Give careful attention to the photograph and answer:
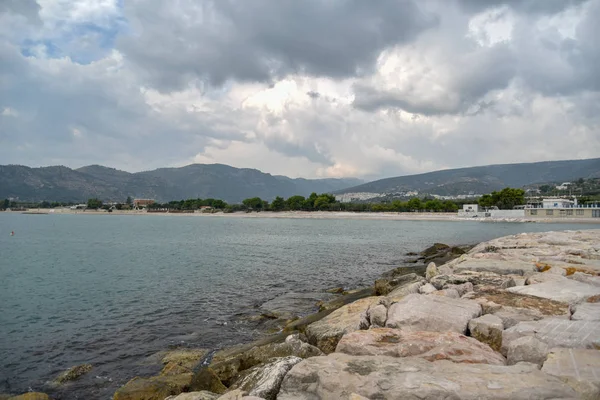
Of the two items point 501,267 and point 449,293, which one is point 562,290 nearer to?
point 449,293

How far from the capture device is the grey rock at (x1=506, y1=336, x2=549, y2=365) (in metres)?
5.66

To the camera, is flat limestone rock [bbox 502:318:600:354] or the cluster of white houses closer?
flat limestone rock [bbox 502:318:600:354]

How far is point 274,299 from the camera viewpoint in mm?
19141

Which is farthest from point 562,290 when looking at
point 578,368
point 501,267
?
point 578,368

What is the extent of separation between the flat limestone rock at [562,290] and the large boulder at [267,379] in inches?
255

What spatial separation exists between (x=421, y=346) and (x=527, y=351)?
153 centimetres

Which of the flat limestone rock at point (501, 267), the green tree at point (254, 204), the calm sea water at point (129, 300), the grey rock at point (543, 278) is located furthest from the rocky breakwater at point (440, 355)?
the green tree at point (254, 204)

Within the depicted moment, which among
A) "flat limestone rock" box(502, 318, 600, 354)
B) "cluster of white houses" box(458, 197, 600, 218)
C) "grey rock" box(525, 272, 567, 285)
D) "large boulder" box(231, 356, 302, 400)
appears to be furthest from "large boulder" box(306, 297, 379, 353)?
"cluster of white houses" box(458, 197, 600, 218)

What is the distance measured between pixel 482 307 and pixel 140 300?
53.9 feet

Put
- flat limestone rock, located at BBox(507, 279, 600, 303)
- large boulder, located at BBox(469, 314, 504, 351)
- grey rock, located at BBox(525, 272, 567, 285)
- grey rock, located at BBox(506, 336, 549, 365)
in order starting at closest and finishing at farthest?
grey rock, located at BBox(506, 336, 549, 365) < large boulder, located at BBox(469, 314, 504, 351) < flat limestone rock, located at BBox(507, 279, 600, 303) < grey rock, located at BBox(525, 272, 567, 285)

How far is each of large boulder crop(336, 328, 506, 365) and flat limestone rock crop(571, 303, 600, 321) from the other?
2207 mm

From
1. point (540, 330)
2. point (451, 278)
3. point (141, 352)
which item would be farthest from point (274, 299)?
point (540, 330)

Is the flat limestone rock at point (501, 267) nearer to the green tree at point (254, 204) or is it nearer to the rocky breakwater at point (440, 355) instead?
the rocky breakwater at point (440, 355)

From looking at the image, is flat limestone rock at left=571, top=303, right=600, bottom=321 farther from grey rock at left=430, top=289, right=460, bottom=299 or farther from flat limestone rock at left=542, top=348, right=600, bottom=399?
grey rock at left=430, top=289, right=460, bottom=299
